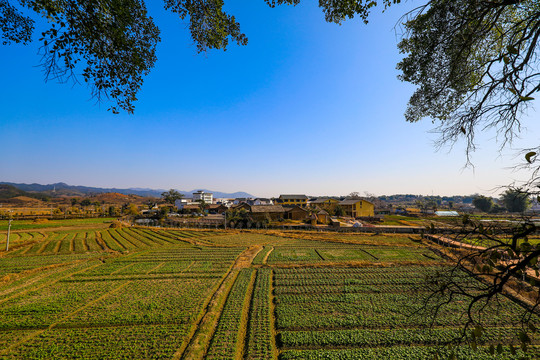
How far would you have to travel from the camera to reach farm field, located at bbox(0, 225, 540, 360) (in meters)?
9.47

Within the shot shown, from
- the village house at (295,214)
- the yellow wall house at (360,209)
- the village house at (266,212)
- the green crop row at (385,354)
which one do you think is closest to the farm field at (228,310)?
the green crop row at (385,354)

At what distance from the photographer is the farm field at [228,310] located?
9.47 meters

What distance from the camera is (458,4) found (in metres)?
5.06

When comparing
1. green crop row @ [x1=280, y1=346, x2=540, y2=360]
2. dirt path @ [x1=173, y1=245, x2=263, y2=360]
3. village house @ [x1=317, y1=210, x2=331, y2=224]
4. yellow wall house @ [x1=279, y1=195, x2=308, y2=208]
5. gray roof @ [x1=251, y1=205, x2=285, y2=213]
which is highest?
yellow wall house @ [x1=279, y1=195, x2=308, y2=208]

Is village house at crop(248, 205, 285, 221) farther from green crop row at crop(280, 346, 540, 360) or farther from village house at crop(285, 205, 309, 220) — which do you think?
green crop row at crop(280, 346, 540, 360)

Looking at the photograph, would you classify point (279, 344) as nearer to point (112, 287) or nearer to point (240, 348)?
point (240, 348)

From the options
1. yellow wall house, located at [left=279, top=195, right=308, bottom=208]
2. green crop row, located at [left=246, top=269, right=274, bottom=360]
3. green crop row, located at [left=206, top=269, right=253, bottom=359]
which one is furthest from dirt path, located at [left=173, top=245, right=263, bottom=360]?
yellow wall house, located at [left=279, top=195, right=308, bottom=208]

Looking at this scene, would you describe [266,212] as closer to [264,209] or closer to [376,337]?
[264,209]

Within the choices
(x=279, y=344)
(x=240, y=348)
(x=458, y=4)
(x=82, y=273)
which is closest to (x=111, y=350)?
(x=240, y=348)

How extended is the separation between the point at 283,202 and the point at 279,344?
70.3 metres

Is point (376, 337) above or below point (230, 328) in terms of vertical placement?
above

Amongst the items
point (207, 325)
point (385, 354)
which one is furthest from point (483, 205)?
point (207, 325)

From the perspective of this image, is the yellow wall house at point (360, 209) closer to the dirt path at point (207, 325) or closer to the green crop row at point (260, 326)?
the dirt path at point (207, 325)

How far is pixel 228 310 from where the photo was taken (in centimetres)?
1241
